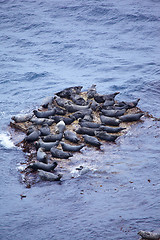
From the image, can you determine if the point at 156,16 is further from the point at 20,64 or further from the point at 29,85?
the point at 29,85

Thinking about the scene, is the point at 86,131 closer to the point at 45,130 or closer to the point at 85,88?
the point at 45,130

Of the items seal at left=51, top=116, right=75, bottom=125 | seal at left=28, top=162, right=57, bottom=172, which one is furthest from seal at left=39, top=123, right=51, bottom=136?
seal at left=28, top=162, right=57, bottom=172

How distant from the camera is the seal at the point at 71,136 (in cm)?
966

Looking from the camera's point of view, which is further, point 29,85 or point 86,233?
point 29,85

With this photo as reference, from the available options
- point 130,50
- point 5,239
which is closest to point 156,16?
point 130,50

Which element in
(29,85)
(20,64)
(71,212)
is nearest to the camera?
(71,212)

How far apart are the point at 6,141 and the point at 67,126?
1910mm

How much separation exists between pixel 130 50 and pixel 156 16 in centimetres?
579

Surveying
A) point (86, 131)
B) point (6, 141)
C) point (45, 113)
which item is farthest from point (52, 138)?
point (45, 113)

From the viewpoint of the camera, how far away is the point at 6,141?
1016 centimetres

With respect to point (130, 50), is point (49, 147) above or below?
above

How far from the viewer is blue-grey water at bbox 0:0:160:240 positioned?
694 cm

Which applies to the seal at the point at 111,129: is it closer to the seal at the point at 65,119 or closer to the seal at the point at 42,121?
the seal at the point at 65,119

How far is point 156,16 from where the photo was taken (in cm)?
2392
